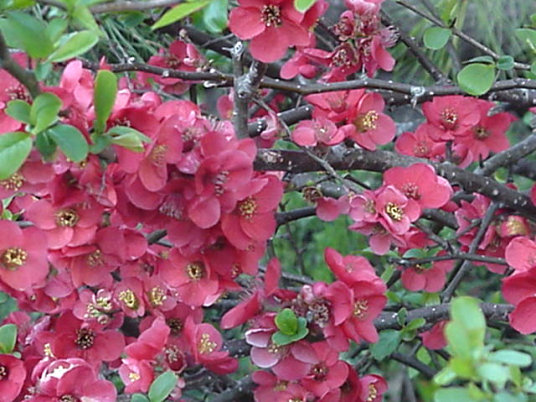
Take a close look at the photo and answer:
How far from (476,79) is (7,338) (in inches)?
23.2

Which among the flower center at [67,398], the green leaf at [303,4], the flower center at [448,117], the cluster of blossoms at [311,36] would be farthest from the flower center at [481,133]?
the flower center at [67,398]

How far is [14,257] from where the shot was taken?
2.56ft

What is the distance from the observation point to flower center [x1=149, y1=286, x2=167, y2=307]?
1008 millimetres

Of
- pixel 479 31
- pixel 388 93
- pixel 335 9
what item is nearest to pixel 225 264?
pixel 388 93

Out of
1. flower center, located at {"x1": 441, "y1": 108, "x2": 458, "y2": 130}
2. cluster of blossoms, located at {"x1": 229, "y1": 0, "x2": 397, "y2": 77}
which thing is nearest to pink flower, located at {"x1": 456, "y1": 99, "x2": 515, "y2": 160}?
flower center, located at {"x1": 441, "y1": 108, "x2": 458, "y2": 130}

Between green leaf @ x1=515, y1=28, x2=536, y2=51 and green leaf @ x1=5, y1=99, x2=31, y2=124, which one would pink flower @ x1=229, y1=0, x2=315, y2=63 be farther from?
green leaf @ x1=515, y1=28, x2=536, y2=51

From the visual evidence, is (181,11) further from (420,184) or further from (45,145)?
(420,184)

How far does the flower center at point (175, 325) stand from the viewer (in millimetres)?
1028

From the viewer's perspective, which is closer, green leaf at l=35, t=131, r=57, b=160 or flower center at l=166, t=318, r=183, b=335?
green leaf at l=35, t=131, r=57, b=160

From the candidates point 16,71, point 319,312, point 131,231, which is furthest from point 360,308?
point 16,71

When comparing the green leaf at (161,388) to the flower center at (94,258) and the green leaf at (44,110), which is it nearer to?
the flower center at (94,258)

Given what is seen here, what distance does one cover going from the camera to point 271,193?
2.80 ft

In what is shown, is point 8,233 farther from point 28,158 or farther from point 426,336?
point 426,336

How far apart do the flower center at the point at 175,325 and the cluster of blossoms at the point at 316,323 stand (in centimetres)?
8
